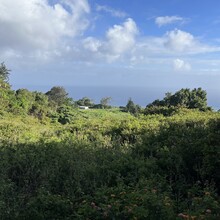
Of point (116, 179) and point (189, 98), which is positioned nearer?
point (116, 179)

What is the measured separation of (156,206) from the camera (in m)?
3.71

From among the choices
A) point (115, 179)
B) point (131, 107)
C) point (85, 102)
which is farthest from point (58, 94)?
point (115, 179)

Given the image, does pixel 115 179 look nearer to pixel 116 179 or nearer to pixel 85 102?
pixel 116 179

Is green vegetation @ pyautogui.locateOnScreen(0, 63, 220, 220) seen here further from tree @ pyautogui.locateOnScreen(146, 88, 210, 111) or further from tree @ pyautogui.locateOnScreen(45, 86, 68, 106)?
tree @ pyautogui.locateOnScreen(45, 86, 68, 106)

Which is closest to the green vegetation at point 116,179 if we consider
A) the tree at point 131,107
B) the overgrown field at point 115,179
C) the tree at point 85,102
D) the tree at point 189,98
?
the overgrown field at point 115,179

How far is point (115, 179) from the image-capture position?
553cm

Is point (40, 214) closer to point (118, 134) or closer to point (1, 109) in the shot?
point (118, 134)

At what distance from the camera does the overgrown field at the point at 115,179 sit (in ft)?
12.5

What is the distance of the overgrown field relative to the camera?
381cm

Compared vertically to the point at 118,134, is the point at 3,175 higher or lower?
lower

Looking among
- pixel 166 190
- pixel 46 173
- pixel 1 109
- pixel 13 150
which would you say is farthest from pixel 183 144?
pixel 1 109

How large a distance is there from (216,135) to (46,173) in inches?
119

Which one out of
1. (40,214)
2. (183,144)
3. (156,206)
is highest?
(183,144)

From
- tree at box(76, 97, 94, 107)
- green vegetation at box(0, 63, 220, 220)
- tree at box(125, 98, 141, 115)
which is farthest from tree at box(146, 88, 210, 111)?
tree at box(76, 97, 94, 107)
